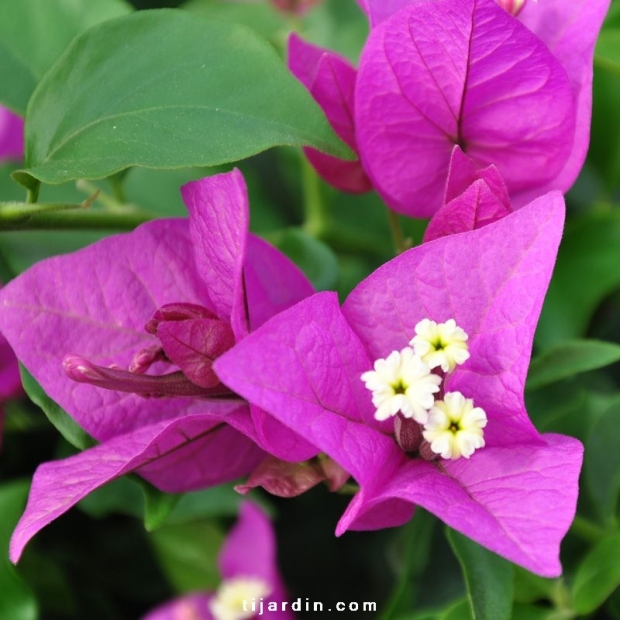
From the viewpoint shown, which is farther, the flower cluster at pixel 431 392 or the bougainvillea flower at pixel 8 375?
the bougainvillea flower at pixel 8 375

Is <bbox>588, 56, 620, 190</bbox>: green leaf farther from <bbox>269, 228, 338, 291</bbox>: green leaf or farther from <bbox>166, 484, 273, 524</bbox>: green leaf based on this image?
<bbox>166, 484, 273, 524</bbox>: green leaf

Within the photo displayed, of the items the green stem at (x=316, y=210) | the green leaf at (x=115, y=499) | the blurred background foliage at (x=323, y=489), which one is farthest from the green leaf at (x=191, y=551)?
the green stem at (x=316, y=210)

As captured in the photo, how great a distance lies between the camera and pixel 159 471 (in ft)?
1.57

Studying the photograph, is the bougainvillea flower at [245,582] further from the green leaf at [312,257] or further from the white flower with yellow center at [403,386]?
the white flower with yellow center at [403,386]

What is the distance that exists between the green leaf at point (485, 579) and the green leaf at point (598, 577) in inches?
3.4

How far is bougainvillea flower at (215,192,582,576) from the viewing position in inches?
14.6

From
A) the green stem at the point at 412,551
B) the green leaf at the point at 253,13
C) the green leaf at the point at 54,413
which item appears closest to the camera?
the green leaf at the point at 54,413

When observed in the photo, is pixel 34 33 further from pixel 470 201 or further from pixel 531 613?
pixel 531 613

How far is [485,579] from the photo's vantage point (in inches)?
18.4

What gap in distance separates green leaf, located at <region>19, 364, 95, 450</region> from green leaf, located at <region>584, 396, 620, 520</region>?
366 millimetres

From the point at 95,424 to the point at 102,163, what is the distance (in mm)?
138

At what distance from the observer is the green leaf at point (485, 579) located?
453 millimetres

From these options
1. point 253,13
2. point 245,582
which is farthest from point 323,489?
point 253,13

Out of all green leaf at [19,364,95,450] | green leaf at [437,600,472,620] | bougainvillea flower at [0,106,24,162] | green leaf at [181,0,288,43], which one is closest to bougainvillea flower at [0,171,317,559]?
green leaf at [19,364,95,450]
